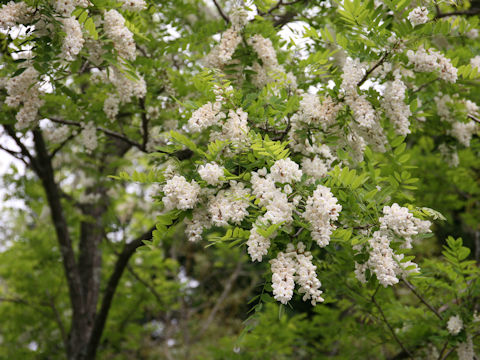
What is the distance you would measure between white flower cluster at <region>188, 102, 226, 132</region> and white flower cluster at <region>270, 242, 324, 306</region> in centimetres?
84

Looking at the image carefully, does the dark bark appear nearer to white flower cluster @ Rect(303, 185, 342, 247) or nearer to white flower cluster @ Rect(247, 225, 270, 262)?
white flower cluster @ Rect(247, 225, 270, 262)

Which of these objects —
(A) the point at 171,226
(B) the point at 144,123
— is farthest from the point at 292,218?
(B) the point at 144,123

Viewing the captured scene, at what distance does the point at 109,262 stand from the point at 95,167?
13.5 ft

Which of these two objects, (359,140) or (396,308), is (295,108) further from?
(396,308)

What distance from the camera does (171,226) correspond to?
2607 mm

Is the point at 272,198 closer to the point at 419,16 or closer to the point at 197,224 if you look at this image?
the point at 197,224

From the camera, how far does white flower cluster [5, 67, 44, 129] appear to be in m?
3.02

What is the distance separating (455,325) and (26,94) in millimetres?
3627

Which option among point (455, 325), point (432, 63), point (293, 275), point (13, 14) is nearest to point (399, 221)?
point (293, 275)

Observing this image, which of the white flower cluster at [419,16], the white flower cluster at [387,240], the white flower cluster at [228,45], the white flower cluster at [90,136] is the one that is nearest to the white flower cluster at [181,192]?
the white flower cluster at [387,240]

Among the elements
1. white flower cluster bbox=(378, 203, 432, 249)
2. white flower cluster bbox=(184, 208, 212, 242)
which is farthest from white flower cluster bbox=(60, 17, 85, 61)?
white flower cluster bbox=(378, 203, 432, 249)

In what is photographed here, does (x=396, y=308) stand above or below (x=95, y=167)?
below

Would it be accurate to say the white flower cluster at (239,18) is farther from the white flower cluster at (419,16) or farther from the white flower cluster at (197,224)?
the white flower cluster at (197,224)

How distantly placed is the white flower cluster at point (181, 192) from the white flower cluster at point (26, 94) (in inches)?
55.1
